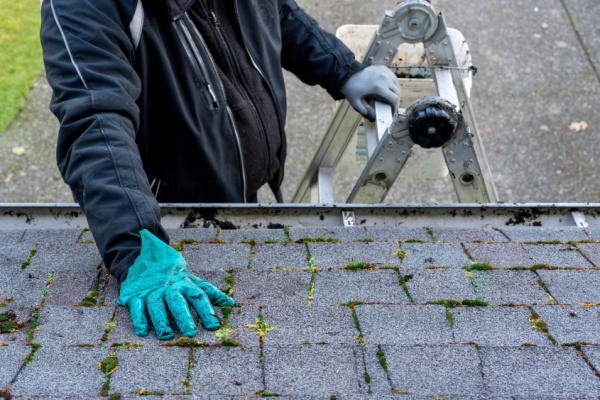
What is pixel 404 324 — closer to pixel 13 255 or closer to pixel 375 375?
pixel 375 375

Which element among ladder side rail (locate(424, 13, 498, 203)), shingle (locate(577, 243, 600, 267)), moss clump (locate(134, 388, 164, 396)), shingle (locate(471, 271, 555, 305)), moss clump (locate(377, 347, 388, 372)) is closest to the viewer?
moss clump (locate(134, 388, 164, 396))

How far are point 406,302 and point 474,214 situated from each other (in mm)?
704

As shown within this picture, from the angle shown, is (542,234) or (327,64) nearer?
(542,234)

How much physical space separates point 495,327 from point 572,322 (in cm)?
24

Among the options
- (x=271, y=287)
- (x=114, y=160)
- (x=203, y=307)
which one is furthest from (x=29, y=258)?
(x=271, y=287)

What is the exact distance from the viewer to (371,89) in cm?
304

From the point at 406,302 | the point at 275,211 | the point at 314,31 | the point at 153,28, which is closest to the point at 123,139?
the point at 153,28

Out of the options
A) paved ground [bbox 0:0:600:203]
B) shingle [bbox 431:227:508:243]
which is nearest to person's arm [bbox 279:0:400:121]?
shingle [bbox 431:227:508:243]

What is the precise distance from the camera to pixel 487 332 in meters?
1.97

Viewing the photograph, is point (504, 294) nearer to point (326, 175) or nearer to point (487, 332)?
point (487, 332)

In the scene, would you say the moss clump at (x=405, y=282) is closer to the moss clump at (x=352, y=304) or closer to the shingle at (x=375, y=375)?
the moss clump at (x=352, y=304)

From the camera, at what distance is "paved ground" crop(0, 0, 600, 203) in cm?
552

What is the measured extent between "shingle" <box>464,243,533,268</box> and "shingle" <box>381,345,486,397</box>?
519 millimetres

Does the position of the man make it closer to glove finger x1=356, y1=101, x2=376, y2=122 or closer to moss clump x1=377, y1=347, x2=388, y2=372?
glove finger x1=356, y1=101, x2=376, y2=122
